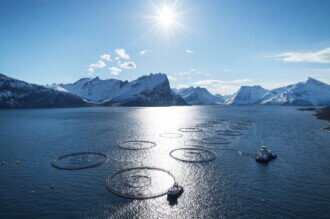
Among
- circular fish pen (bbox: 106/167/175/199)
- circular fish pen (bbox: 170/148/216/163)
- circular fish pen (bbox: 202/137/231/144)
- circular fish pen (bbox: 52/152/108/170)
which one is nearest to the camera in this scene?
circular fish pen (bbox: 106/167/175/199)

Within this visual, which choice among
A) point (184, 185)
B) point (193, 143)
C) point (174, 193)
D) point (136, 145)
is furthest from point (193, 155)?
point (174, 193)

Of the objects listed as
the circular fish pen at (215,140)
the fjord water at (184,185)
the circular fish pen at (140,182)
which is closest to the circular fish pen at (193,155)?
the fjord water at (184,185)

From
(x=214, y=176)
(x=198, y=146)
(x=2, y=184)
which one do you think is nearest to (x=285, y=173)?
(x=214, y=176)

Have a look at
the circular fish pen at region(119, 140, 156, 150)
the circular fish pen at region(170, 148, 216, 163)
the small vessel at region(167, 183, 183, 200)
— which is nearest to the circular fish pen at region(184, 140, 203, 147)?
the circular fish pen at region(170, 148, 216, 163)

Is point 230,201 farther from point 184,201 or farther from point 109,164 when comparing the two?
point 109,164

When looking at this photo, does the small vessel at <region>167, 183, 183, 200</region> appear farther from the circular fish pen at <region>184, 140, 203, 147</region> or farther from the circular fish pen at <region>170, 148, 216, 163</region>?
the circular fish pen at <region>184, 140, 203, 147</region>

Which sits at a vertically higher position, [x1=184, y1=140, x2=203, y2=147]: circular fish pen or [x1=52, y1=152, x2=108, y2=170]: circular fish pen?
[x1=184, y1=140, x2=203, y2=147]: circular fish pen
